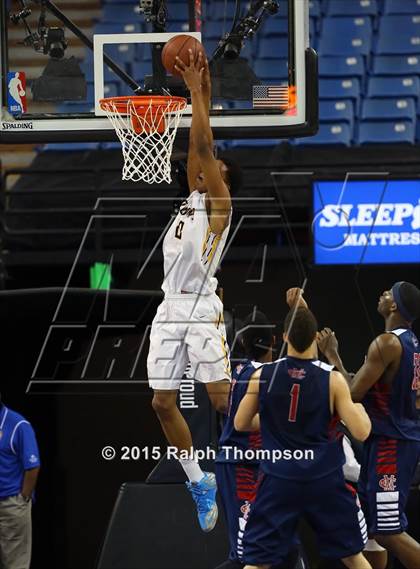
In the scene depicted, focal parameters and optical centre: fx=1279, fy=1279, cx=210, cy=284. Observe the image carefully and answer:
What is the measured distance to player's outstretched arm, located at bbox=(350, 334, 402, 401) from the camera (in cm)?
632

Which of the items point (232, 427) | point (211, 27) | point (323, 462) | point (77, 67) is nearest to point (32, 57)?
point (77, 67)

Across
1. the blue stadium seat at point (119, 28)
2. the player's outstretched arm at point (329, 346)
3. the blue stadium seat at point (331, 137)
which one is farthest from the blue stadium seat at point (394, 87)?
the player's outstretched arm at point (329, 346)

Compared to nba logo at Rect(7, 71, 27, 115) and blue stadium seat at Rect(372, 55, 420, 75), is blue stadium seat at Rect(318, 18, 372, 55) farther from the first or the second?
nba logo at Rect(7, 71, 27, 115)

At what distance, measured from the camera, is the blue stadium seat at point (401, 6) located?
9.48 m

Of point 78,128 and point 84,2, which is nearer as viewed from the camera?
point 78,128

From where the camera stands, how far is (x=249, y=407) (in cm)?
557

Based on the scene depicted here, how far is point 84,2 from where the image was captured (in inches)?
308

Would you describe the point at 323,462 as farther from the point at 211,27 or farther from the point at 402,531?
the point at 211,27

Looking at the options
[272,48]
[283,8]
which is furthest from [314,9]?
[272,48]

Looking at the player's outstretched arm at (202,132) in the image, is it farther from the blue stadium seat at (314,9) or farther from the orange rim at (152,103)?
the blue stadium seat at (314,9)

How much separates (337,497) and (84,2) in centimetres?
382

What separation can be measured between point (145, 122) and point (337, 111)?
297 centimetres

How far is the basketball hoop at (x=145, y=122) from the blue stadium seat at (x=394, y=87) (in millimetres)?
3153

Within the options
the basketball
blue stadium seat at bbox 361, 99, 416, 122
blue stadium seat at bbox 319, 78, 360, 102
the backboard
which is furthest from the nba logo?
blue stadium seat at bbox 361, 99, 416, 122
